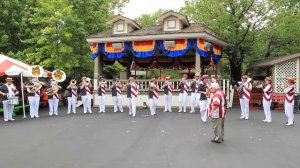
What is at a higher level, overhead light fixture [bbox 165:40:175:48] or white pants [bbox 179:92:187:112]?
overhead light fixture [bbox 165:40:175:48]

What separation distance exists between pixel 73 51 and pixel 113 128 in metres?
13.9

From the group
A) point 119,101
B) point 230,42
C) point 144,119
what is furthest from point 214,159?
point 230,42

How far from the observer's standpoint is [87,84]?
63.7 ft

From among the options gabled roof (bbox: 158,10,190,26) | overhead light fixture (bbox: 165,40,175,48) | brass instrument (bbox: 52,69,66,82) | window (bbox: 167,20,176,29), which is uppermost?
gabled roof (bbox: 158,10,190,26)

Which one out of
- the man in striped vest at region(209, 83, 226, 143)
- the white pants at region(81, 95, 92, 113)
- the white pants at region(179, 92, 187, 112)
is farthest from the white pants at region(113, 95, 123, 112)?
the man in striped vest at region(209, 83, 226, 143)

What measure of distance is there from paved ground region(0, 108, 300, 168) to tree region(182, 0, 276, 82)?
39.4 ft

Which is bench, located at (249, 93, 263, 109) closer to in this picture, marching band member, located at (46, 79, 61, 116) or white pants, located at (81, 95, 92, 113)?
white pants, located at (81, 95, 92, 113)


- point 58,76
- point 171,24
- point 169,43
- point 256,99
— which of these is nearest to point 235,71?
point 256,99

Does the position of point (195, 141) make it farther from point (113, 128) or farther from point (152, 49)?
point (152, 49)

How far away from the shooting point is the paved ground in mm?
8662

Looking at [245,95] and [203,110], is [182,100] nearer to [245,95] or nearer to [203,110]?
[203,110]

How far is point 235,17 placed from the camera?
2611 cm

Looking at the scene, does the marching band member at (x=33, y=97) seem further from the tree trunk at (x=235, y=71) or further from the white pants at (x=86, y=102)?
the tree trunk at (x=235, y=71)

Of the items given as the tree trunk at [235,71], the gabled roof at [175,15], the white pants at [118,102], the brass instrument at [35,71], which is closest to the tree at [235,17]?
the tree trunk at [235,71]
